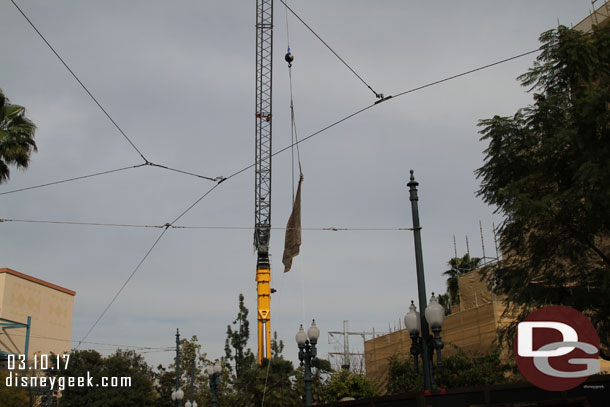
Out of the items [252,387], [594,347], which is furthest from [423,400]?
[252,387]

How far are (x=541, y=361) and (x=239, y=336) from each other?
4224 centimetres

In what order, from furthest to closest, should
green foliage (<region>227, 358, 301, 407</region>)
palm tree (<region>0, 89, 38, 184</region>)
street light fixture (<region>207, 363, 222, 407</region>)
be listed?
green foliage (<region>227, 358, 301, 407</region>), street light fixture (<region>207, 363, 222, 407</region>), palm tree (<region>0, 89, 38, 184</region>)

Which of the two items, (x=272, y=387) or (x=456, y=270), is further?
(x=456, y=270)

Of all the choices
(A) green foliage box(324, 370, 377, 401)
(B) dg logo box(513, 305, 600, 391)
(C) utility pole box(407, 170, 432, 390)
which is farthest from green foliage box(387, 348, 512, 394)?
(C) utility pole box(407, 170, 432, 390)

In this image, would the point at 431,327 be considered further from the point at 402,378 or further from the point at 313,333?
the point at 402,378

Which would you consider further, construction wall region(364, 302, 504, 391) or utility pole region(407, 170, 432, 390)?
construction wall region(364, 302, 504, 391)

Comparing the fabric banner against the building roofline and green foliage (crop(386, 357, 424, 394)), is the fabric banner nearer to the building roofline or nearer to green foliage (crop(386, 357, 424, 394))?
green foliage (crop(386, 357, 424, 394))

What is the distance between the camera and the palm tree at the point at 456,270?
173 ft

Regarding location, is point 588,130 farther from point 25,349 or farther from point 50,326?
point 50,326

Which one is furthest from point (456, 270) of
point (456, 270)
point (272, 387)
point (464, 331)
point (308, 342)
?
point (308, 342)

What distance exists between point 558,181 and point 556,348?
6.16m

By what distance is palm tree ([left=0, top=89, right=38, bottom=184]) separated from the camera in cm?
2292

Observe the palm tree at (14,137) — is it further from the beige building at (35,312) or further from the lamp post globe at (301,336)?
the beige building at (35,312)

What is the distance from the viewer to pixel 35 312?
5919cm
